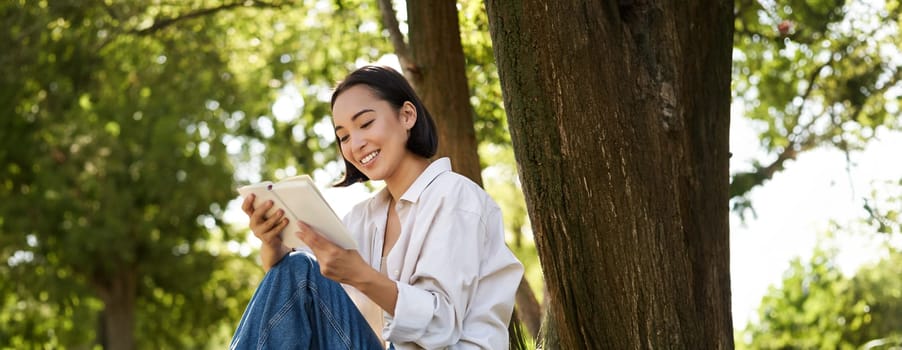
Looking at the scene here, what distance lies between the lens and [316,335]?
349 centimetres

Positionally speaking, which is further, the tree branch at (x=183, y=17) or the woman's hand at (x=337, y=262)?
the tree branch at (x=183, y=17)

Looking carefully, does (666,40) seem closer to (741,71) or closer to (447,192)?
(447,192)

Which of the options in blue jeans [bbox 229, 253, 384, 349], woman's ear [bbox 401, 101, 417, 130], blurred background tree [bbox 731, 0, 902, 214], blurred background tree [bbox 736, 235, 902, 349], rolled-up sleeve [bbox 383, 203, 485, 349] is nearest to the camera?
rolled-up sleeve [bbox 383, 203, 485, 349]

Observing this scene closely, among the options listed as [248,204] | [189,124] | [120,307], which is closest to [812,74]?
[248,204]

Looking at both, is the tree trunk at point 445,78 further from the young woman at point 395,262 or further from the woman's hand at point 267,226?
the woman's hand at point 267,226

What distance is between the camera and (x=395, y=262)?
3.54 metres

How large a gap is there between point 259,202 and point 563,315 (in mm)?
1094

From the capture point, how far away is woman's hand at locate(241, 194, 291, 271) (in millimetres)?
3582

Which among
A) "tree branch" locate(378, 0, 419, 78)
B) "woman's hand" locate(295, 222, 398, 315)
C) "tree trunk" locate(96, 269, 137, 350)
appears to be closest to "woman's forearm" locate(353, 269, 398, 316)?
"woman's hand" locate(295, 222, 398, 315)

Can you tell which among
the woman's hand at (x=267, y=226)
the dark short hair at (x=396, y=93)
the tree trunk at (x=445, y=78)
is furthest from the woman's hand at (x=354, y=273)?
the tree trunk at (x=445, y=78)

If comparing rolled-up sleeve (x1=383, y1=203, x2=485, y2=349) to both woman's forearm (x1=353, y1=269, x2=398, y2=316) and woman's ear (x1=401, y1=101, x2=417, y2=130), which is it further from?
woman's ear (x1=401, y1=101, x2=417, y2=130)

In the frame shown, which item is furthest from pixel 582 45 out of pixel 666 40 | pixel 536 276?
pixel 536 276

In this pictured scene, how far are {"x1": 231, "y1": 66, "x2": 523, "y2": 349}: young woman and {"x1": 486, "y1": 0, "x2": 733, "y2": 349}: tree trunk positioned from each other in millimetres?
331

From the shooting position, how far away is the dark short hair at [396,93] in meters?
3.80
